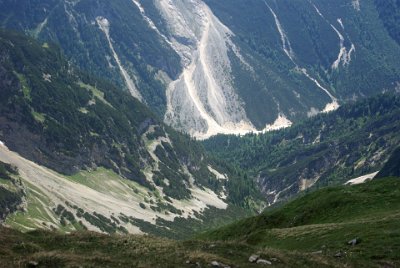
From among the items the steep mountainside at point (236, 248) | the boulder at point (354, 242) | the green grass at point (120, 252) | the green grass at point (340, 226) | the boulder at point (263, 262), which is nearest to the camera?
the green grass at point (120, 252)

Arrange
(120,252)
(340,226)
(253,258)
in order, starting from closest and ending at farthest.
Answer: (253,258), (120,252), (340,226)

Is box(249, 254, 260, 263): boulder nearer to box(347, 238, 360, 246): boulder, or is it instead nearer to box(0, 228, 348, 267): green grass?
box(0, 228, 348, 267): green grass

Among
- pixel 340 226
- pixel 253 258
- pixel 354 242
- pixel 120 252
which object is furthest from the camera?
pixel 340 226

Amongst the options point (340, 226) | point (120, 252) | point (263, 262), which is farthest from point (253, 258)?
point (340, 226)

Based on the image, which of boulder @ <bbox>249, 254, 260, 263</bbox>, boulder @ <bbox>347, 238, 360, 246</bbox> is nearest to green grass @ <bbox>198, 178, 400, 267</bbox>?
boulder @ <bbox>347, 238, 360, 246</bbox>

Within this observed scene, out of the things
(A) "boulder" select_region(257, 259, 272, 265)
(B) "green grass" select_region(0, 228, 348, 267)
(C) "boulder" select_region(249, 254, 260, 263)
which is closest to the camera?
(B) "green grass" select_region(0, 228, 348, 267)

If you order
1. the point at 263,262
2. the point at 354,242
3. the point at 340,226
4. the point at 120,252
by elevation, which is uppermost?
the point at 340,226

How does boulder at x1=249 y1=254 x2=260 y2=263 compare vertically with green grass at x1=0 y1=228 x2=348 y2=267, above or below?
above

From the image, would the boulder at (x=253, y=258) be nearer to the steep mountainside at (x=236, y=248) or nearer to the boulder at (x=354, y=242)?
the steep mountainside at (x=236, y=248)

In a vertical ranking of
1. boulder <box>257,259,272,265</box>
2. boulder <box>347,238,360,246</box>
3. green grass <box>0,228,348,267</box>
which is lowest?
green grass <box>0,228,348,267</box>

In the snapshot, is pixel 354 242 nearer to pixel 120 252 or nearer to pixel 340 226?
pixel 340 226

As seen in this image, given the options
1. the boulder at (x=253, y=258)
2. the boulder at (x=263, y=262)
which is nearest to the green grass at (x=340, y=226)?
the boulder at (x=263, y=262)

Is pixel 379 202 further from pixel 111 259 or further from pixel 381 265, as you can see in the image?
pixel 111 259

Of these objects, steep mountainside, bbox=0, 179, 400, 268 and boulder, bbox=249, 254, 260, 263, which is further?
boulder, bbox=249, 254, 260, 263
